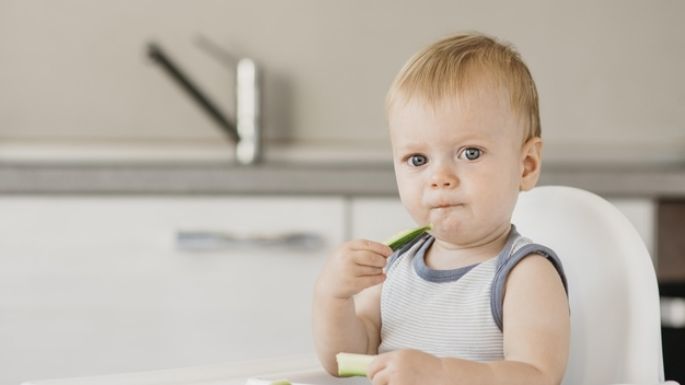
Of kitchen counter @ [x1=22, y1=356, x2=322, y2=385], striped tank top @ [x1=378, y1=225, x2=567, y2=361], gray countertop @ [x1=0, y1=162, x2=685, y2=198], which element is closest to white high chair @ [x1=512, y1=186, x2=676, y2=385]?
striped tank top @ [x1=378, y1=225, x2=567, y2=361]

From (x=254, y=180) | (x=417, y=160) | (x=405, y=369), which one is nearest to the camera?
(x=405, y=369)

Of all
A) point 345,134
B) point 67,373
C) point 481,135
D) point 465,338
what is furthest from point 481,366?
point 345,134

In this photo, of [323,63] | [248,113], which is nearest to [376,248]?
[248,113]

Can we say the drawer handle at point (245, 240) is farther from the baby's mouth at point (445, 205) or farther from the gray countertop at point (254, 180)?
the baby's mouth at point (445, 205)

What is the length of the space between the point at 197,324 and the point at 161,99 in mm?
710

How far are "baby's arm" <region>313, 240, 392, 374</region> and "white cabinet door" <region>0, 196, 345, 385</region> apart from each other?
879mm

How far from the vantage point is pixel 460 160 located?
1041mm

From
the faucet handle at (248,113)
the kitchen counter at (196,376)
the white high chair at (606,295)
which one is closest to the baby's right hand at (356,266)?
the kitchen counter at (196,376)

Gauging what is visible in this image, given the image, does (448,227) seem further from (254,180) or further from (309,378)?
(254,180)

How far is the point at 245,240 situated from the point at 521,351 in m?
1.17

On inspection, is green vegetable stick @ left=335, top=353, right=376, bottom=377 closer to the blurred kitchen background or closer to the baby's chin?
the baby's chin

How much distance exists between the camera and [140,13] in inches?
102

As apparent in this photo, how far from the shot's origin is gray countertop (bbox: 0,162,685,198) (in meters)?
2.04

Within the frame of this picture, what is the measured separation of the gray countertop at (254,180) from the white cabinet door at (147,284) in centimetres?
3
